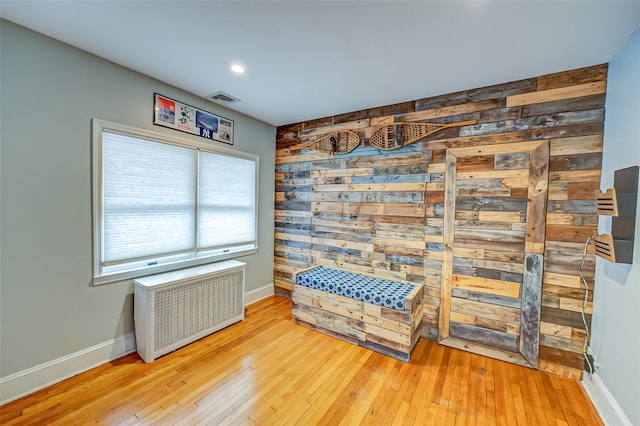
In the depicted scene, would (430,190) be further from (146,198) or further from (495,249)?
(146,198)

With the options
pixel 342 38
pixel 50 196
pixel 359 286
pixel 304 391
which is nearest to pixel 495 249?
pixel 359 286

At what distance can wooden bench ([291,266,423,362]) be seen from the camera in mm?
2396

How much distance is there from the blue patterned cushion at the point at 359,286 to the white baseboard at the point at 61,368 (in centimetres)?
182

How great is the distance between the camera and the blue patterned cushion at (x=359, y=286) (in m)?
2.47

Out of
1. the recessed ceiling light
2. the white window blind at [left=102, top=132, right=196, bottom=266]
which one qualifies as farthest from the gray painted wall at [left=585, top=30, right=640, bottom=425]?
the white window blind at [left=102, top=132, right=196, bottom=266]

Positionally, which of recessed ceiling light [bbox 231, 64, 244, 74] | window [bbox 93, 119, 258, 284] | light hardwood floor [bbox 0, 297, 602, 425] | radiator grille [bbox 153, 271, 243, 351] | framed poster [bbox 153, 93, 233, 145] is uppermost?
recessed ceiling light [bbox 231, 64, 244, 74]

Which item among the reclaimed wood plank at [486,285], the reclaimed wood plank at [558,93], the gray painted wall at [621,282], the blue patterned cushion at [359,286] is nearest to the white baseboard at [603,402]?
the gray painted wall at [621,282]

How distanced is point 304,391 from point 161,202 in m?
2.24

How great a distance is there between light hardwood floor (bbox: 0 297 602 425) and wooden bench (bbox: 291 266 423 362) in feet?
0.50

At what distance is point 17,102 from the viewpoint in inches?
70.2

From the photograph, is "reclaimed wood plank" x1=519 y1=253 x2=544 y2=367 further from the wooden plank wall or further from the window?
the window

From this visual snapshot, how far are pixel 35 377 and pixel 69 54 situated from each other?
251 centimetres

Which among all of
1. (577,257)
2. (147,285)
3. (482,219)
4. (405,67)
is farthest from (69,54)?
(577,257)

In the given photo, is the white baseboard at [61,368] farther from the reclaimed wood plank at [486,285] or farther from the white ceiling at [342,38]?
the reclaimed wood plank at [486,285]
